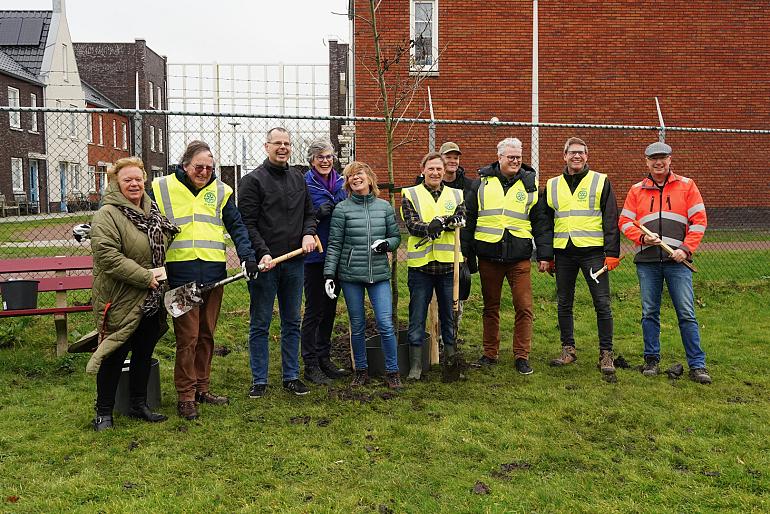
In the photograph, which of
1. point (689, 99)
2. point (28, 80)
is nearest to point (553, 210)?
point (689, 99)

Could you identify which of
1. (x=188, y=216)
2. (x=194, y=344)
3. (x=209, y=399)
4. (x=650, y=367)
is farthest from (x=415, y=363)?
(x=188, y=216)

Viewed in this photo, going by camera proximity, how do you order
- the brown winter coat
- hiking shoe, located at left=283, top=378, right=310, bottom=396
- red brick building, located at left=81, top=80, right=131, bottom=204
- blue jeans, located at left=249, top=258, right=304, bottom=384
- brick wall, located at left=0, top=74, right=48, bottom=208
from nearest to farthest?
the brown winter coat < blue jeans, located at left=249, top=258, right=304, bottom=384 < hiking shoe, located at left=283, top=378, right=310, bottom=396 < brick wall, located at left=0, top=74, right=48, bottom=208 < red brick building, located at left=81, top=80, right=131, bottom=204

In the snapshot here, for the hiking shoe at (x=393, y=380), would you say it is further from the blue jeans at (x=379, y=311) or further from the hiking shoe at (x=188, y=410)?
the hiking shoe at (x=188, y=410)

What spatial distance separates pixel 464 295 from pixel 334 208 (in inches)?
57.1

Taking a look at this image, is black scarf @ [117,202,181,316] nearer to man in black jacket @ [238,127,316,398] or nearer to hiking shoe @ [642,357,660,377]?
man in black jacket @ [238,127,316,398]

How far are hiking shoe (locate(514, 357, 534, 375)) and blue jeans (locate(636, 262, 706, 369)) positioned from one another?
1050mm

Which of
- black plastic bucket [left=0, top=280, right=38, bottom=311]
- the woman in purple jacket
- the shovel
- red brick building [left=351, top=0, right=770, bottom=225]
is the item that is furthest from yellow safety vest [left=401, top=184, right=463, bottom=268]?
red brick building [left=351, top=0, right=770, bottom=225]

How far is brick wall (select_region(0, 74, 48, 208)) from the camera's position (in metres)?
25.2

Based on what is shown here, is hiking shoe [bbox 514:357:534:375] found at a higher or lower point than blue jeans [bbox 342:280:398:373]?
lower

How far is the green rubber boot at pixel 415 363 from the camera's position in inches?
221

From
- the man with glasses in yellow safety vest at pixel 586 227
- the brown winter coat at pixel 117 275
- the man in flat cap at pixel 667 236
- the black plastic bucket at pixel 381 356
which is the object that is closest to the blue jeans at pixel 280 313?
the black plastic bucket at pixel 381 356

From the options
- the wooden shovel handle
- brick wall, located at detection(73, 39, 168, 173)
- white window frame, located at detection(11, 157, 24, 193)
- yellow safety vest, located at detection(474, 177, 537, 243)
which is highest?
brick wall, located at detection(73, 39, 168, 173)

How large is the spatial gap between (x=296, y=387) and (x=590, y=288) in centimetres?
271

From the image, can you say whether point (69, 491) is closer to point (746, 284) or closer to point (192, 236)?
point (192, 236)
